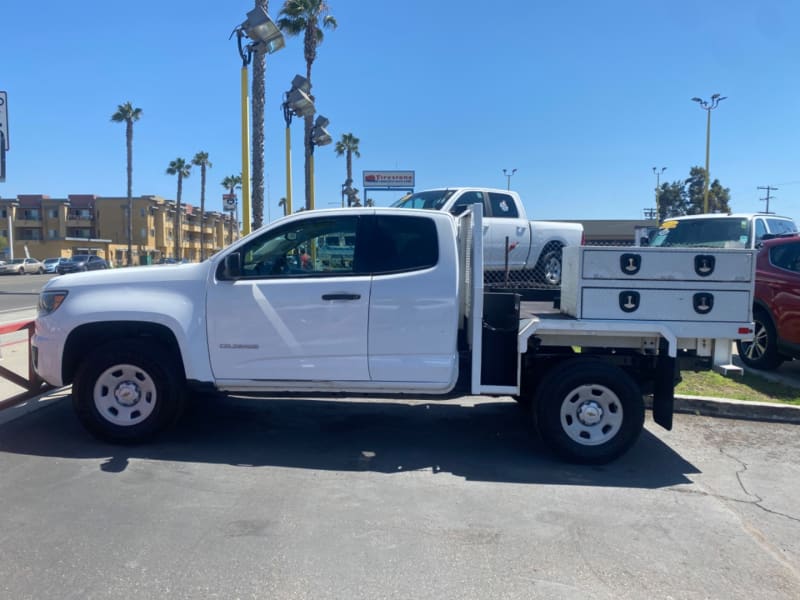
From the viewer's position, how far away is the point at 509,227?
9.77 m

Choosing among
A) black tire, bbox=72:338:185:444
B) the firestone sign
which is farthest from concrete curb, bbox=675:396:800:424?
the firestone sign

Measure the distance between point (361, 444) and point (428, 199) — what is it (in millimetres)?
5115

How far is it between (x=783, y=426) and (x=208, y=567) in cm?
597

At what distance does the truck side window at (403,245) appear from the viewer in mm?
5363

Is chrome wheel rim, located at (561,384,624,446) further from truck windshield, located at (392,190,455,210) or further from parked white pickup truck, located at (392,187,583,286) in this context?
truck windshield, located at (392,190,455,210)

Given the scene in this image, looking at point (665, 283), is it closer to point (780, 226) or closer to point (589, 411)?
point (589, 411)

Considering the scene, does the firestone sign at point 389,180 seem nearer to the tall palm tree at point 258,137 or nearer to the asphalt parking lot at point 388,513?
the tall palm tree at point 258,137

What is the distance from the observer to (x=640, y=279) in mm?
5105

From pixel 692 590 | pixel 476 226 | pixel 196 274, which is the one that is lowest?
pixel 692 590

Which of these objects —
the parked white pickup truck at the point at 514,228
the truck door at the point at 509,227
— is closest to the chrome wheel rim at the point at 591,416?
the parked white pickup truck at the point at 514,228

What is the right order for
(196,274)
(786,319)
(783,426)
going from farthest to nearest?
(786,319)
(783,426)
(196,274)

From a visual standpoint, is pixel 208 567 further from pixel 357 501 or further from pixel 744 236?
pixel 744 236

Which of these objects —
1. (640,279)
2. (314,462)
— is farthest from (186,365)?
(640,279)

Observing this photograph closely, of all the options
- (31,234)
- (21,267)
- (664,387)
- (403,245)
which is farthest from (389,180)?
(31,234)
